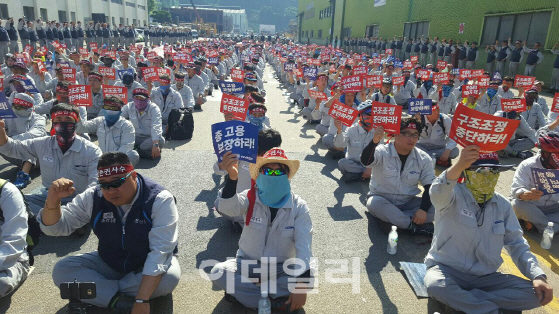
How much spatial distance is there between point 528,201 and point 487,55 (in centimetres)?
2200

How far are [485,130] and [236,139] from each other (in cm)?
203

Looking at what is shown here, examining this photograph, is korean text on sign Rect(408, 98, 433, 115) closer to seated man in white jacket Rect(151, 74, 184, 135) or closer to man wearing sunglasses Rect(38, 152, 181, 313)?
man wearing sunglasses Rect(38, 152, 181, 313)

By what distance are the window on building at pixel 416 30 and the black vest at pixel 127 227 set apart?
3424 centimetres

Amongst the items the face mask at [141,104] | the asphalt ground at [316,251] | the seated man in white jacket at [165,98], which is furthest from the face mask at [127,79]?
the asphalt ground at [316,251]

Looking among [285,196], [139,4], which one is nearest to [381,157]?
[285,196]

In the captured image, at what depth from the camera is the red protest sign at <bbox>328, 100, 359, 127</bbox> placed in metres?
6.69

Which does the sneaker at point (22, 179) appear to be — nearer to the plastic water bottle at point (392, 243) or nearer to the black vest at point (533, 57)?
the plastic water bottle at point (392, 243)

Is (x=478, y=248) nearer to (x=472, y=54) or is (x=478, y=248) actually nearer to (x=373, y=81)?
(x=373, y=81)

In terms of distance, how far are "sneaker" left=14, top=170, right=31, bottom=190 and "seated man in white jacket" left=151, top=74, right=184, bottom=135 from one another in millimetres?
3977

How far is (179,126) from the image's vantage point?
9.67m

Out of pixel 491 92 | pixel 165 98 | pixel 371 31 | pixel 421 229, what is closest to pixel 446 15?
pixel 371 31

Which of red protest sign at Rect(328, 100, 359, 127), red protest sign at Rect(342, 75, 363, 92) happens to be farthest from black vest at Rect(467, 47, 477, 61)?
red protest sign at Rect(328, 100, 359, 127)

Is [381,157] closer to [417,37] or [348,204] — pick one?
[348,204]

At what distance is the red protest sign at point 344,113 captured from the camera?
6.69m
